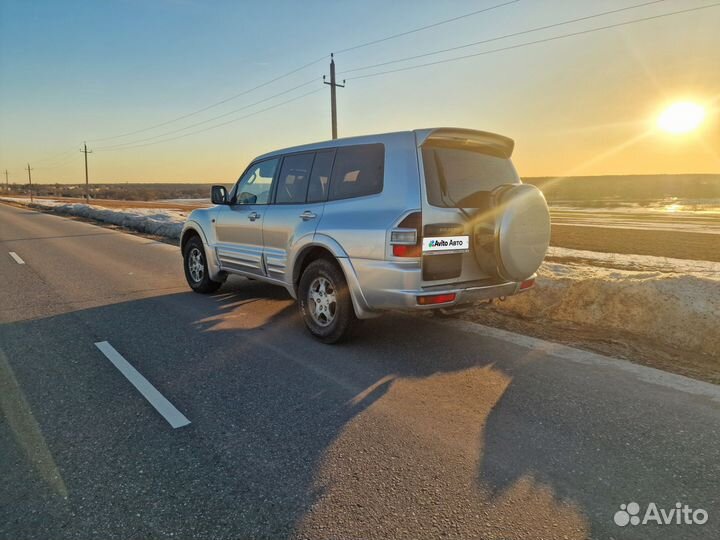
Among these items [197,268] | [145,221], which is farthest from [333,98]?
[197,268]

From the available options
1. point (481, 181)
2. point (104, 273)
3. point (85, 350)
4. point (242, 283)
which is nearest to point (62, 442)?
point (85, 350)

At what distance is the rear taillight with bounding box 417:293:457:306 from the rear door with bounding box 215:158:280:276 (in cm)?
259

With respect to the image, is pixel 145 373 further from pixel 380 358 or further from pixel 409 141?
pixel 409 141

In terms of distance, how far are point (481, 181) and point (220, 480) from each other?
11.5ft

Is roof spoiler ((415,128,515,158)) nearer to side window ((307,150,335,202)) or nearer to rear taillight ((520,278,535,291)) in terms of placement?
side window ((307,150,335,202))

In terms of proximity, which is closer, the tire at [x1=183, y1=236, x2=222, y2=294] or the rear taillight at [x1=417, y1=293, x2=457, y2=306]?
the rear taillight at [x1=417, y1=293, x2=457, y2=306]

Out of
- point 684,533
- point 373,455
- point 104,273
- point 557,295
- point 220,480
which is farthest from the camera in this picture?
point 104,273

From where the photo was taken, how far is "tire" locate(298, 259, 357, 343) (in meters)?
4.76

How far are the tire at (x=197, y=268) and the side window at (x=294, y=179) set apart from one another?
214 centimetres

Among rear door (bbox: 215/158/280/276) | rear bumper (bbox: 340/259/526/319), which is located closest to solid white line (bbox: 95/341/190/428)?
rear bumper (bbox: 340/259/526/319)

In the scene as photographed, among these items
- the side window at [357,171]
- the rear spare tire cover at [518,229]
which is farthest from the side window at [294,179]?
the rear spare tire cover at [518,229]

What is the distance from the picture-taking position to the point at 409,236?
13.6ft

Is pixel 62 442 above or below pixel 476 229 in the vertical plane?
below

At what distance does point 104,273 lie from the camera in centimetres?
911
